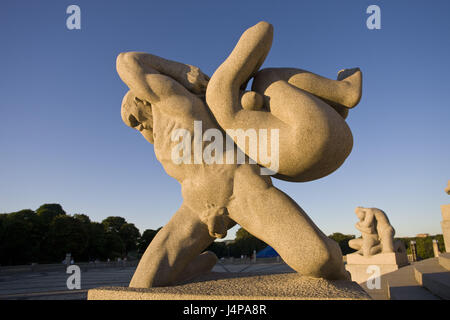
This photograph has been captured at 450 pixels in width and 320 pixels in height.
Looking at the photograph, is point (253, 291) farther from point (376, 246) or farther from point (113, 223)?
point (113, 223)

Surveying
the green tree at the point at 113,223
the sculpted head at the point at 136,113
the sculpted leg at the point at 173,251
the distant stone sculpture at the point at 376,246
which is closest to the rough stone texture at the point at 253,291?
the sculpted leg at the point at 173,251

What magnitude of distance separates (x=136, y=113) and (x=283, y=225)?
2.34 m

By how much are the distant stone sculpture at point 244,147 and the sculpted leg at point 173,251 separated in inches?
0.4

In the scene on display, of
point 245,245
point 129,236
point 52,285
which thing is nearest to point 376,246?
point 52,285

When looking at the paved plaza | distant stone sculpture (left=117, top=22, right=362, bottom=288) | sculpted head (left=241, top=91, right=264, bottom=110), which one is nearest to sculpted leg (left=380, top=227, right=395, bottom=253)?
the paved plaza

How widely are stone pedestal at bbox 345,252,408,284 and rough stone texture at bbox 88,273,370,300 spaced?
7.63m

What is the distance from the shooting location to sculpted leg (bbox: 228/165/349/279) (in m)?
3.02

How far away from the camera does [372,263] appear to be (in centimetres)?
1033

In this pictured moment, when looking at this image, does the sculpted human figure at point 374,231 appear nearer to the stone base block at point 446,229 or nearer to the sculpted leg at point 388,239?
the sculpted leg at point 388,239

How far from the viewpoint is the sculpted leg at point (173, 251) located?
335 cm

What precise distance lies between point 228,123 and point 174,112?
2.19 feet

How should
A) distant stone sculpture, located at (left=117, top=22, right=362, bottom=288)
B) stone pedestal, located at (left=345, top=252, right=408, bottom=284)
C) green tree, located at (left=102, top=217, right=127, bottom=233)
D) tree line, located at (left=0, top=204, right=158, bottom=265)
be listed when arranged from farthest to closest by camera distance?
green tree, located at (left=102, top=217, right=127, bottom=233), tree line, located at (left=0, top=204, right=158, bottom=265), stone pedestal, located at (left=345, top=252, right=408, bottom=284), distant stone sculpture, located at (left=117, top=22, right=362, bottom=288)

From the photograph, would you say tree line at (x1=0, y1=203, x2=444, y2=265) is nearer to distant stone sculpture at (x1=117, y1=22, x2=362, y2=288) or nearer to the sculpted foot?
the sculpted foot

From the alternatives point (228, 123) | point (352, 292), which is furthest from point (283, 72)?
point (352, 292)
